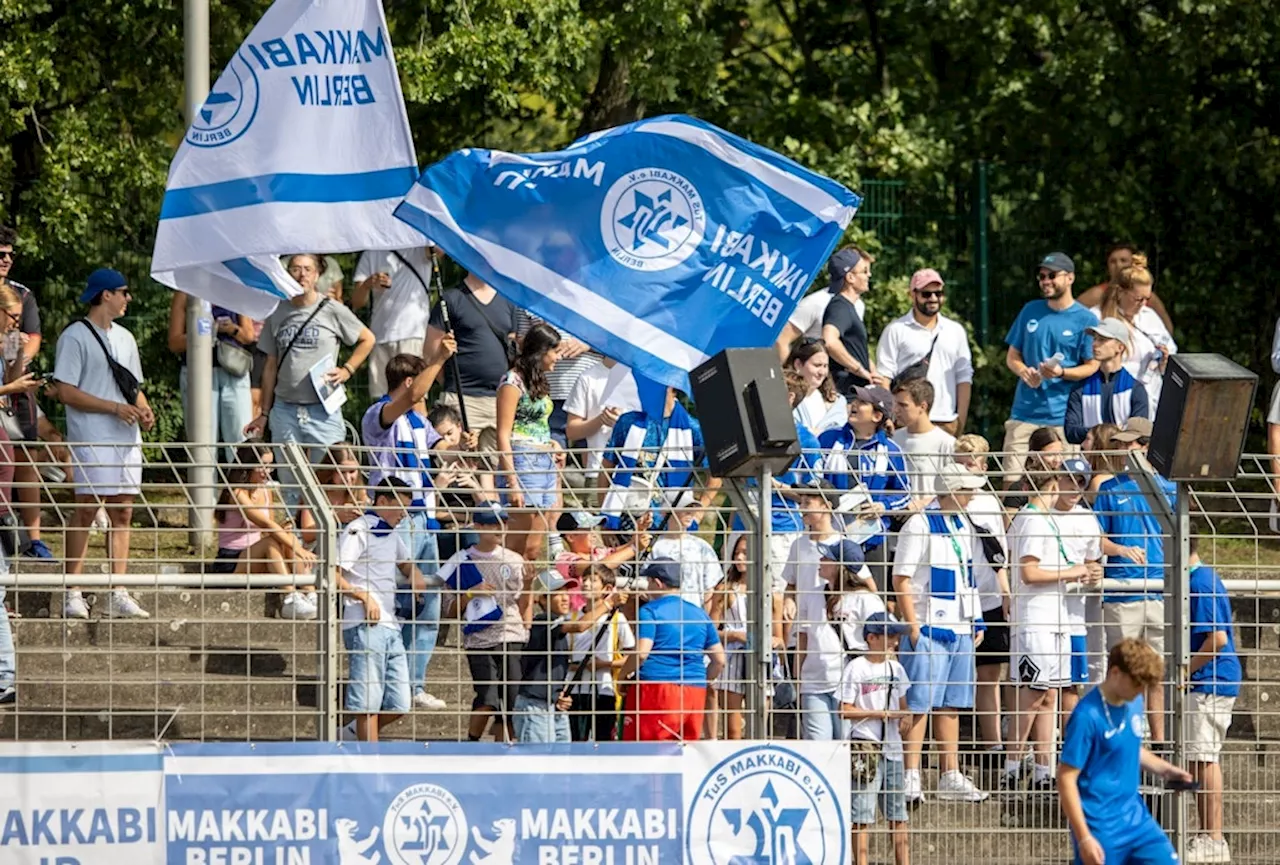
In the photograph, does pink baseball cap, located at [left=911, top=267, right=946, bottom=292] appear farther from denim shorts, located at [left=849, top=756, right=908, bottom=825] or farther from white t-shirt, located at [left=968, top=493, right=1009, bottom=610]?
denim shorts, located at [left=849, top=756, right=908, bottom=825]

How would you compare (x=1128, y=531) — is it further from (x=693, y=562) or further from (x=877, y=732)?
(x=693, y=562)

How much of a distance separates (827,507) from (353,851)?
2590 millimetres

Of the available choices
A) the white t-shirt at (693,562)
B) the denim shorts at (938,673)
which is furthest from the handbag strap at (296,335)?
the denim shorts at (938,673)

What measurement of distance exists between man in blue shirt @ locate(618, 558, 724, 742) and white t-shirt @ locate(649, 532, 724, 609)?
0.04 meters

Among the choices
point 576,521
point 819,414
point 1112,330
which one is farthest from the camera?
point 1112,330

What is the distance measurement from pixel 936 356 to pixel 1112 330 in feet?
3.81

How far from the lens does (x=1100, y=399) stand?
13.6m

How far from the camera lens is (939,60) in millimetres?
21266

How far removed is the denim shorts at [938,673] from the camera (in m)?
9.73

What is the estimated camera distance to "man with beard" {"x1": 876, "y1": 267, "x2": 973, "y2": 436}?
1416 centimetres

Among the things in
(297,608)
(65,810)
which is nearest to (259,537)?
(297,608)

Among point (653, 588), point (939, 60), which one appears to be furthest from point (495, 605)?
point (939, 60)

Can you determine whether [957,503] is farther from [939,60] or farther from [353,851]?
[939,60]

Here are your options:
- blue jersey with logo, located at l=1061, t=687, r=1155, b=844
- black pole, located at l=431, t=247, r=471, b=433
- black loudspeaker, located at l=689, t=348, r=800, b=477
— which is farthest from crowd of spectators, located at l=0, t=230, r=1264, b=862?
black pole, located at l=431, t=247, r=471, b=433
